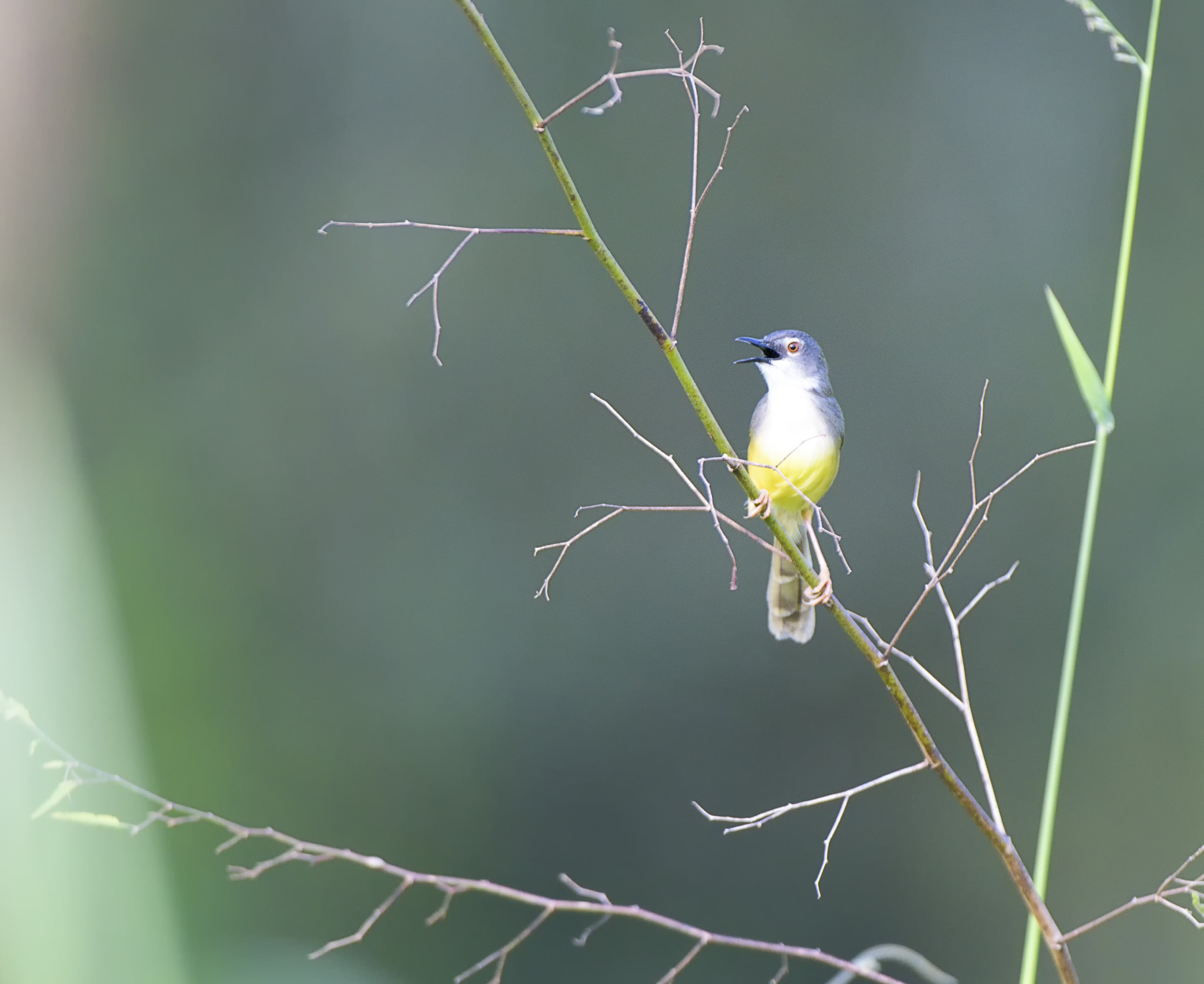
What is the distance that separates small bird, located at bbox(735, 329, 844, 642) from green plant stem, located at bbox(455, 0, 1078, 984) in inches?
46.1

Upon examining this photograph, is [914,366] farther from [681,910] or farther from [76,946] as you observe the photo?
[76,946]

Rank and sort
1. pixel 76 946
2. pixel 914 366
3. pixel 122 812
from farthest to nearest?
pixel 914 366 → pixel 122 812 → pixel 76 946

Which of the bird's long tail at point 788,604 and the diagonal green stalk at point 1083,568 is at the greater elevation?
the diagonal green stalk at point 1083,568

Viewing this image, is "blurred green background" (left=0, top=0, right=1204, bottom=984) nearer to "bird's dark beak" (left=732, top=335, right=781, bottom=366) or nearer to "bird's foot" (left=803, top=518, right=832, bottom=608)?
"bird's dark beak" (left=732, top=335, right=781, bottom=366)

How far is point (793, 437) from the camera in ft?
7.07

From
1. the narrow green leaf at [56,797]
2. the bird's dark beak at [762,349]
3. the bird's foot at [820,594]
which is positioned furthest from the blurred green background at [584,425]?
the narrow green leaf at [56,797]

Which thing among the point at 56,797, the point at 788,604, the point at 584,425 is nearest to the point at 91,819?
the point at 56,797

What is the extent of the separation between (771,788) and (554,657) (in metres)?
0.85

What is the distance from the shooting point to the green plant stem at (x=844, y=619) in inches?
29.7

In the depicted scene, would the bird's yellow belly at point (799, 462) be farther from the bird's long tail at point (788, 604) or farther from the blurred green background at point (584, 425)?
the blurred green background at point (584, 425)

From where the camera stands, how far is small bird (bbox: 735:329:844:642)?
6.98ft

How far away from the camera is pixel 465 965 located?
11.6ft

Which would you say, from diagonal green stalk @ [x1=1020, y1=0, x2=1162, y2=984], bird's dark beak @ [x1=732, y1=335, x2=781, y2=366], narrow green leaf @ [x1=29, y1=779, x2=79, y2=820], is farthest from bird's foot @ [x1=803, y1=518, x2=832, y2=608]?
narrow green leaf @ [x1=29, y1=779, x2=79, y2=820]

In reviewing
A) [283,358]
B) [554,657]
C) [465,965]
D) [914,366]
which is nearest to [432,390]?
[283,358]
